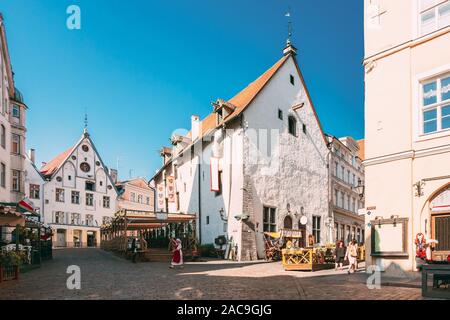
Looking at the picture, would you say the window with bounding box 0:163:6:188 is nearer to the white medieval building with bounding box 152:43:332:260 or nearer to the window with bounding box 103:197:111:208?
the white medieval building with bounding box 152:43:332:260

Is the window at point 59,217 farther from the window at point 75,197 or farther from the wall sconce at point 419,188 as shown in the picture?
the wall sconce at point 419,188

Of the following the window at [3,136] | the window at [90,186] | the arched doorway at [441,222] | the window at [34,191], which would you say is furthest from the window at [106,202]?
the arched doorway at [441,222]

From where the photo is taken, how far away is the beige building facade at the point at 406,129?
13.2 meters

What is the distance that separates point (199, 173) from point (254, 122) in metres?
6.88

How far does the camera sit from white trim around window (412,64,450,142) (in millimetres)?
13211

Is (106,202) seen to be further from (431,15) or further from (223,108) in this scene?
(431,15)

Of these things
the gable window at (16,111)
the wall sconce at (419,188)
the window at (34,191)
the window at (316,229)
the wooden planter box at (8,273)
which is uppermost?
the gable window at (16,111)

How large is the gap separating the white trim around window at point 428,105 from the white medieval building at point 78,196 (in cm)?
4252

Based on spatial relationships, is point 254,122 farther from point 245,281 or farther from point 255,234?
point 245,281

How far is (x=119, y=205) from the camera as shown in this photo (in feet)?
189

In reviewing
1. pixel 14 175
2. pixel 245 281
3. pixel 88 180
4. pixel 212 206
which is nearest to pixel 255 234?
pixel 212 206

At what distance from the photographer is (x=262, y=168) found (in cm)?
2561

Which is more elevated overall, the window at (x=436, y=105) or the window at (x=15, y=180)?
the window at (x=436, y=105)

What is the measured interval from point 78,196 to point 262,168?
33.8 m
